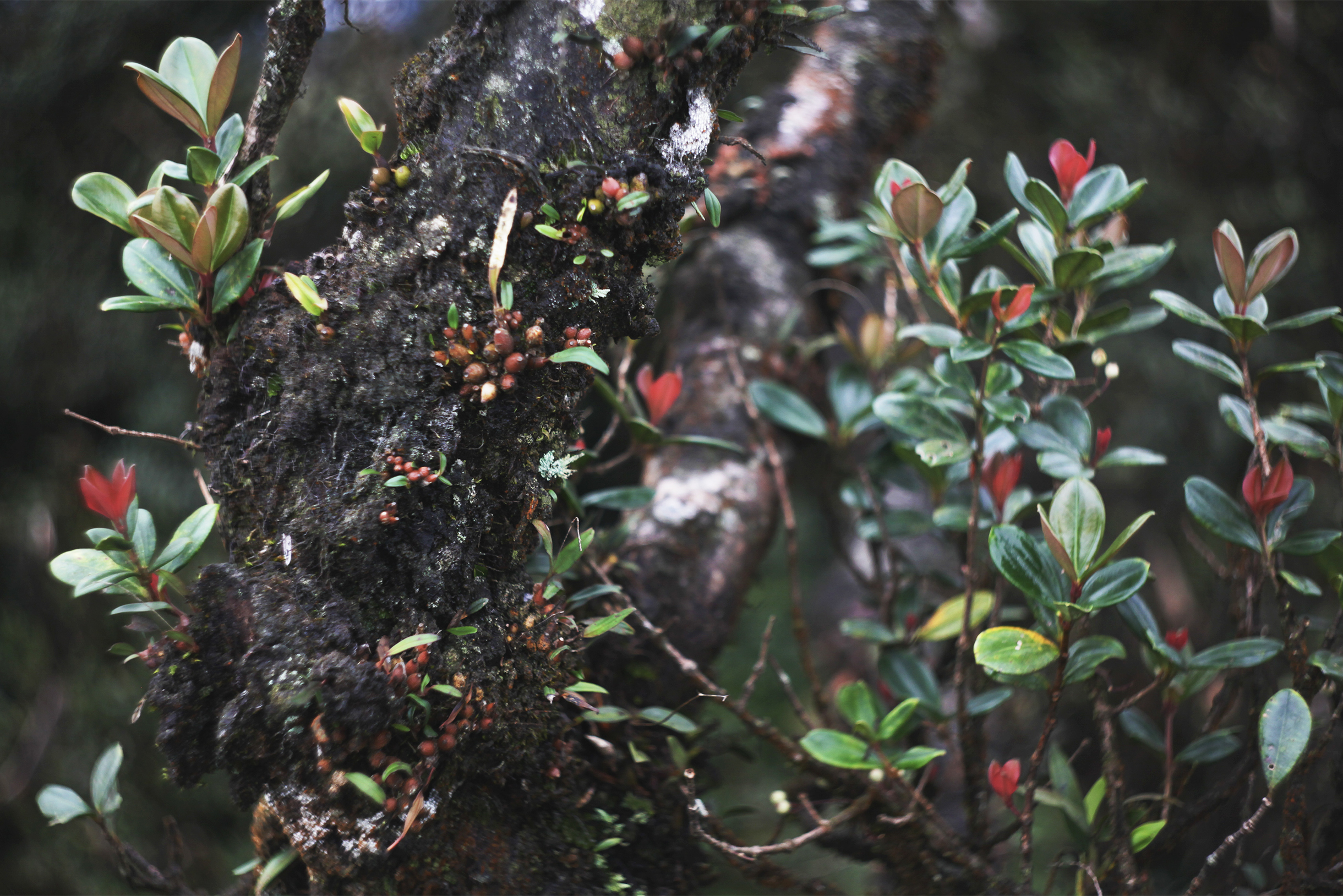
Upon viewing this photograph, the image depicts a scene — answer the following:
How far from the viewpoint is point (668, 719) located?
Answer: 0.76 meters

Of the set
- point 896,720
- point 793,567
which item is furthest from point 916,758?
point 793,567

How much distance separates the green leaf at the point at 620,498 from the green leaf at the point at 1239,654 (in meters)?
0.61

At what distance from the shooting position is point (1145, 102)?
1.88 m

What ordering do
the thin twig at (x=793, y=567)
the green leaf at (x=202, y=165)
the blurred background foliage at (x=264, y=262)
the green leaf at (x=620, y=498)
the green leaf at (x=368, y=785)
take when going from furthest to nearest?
the blurred background foliage at (x=264, y=262)
the thin twig at (x=793, y=567)
the green leaf at (x=620, y=498)
the green leaf at (x=202, y=165)
the green leaf at (x=368, y=785)

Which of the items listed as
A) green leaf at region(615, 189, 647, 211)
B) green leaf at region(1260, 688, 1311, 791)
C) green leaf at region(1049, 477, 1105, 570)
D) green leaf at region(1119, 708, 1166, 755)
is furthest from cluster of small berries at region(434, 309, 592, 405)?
green leaf at region(1119, 708, 1166, 755)

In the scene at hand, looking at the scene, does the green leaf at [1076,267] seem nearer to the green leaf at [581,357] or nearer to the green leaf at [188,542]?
the green leaf at [581,357]

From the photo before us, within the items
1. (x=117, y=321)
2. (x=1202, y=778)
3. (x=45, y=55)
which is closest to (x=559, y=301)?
(x=1202, y=778)

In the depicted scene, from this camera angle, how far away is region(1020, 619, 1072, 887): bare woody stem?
0.67 m

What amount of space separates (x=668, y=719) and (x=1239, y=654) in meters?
0.59

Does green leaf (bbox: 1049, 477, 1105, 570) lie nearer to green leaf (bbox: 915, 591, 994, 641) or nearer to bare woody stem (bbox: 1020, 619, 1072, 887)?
bare woody stem (bbox: 1020, 619, 1072, 887)

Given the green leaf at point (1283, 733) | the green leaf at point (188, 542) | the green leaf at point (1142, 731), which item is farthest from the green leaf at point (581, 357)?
the green leaf at point (1142, 731)

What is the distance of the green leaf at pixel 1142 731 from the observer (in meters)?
0.86

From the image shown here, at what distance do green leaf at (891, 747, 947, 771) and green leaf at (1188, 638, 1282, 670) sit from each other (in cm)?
28

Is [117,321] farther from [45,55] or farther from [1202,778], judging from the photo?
[1202,778]
